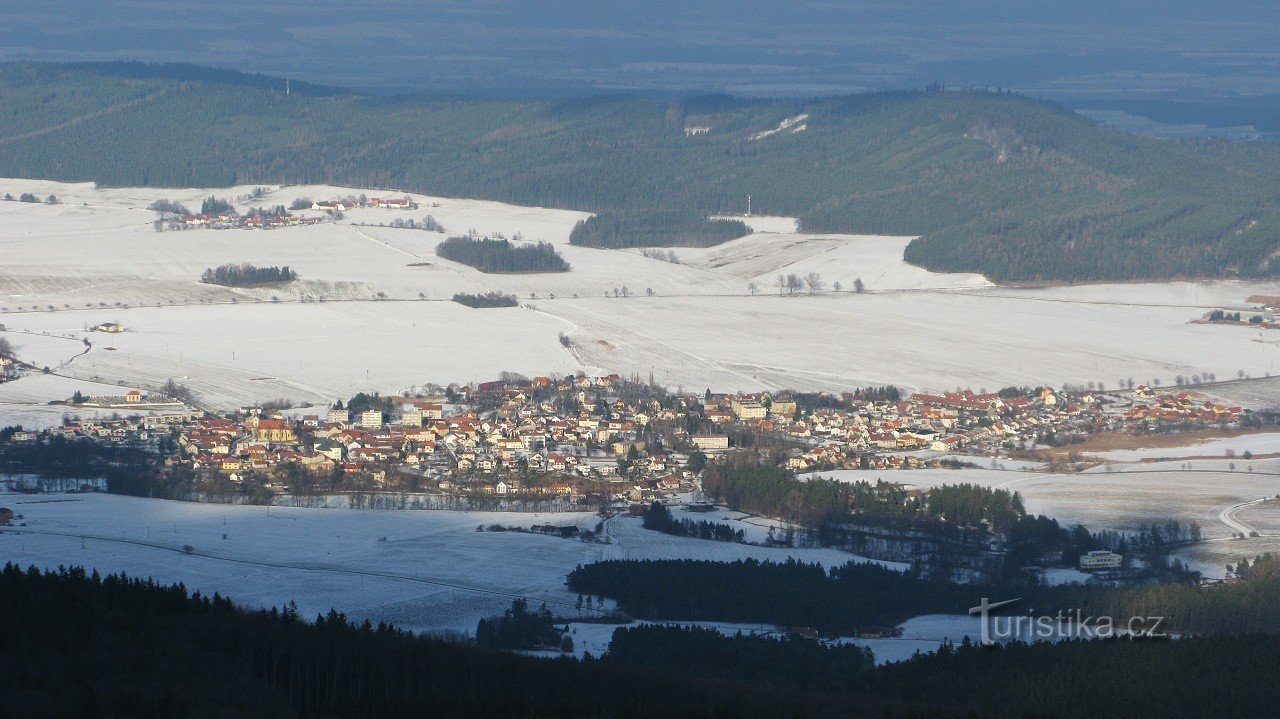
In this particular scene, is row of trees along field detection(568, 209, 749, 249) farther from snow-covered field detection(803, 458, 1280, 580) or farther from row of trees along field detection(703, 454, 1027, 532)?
row of trees along field detection(703, 454, 1027, 532)

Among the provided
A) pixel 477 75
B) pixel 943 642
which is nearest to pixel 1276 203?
pixel 943 642

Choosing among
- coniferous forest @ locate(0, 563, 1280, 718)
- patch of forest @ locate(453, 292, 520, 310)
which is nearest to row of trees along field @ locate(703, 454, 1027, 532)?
coniferous forest @ locate(0, 563, 1280, 718)

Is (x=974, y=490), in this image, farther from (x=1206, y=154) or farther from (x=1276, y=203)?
(x=1206, y=154)

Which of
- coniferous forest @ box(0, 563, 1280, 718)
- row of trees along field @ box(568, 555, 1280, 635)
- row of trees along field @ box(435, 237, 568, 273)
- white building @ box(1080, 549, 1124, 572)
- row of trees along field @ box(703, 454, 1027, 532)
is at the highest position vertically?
row of trees along field @ box(435, 237, 568, 273)

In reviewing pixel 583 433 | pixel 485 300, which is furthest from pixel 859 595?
pixel 485 300

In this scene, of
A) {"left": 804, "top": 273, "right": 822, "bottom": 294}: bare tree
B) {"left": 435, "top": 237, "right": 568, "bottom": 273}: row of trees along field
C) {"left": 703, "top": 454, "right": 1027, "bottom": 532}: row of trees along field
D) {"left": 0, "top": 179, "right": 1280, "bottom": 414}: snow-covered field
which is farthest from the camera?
{"left": 435, "top": 237, "right": 568, "bottom": 273}: row of trees along field

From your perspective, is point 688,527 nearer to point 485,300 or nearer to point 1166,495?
point 1166,495

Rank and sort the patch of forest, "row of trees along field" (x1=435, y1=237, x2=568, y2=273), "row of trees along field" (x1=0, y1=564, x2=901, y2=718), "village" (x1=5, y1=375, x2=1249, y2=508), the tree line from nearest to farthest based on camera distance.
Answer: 1. "row of trees along field" (x1=0, y1=564, x2=901, y2=718)
2. the tree line
3. "village" (x1=5, y1=375, x2=1249, y2=508)
4. the patch of forest
5. "row of trees along field" (x1=435, y1=237, x2=568, y2=273)
